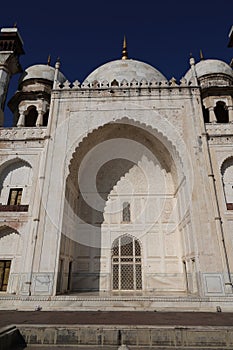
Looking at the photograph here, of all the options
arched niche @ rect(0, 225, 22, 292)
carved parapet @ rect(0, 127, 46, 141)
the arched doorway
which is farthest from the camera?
carved parapet @ rect(0, 127, 46, 141)

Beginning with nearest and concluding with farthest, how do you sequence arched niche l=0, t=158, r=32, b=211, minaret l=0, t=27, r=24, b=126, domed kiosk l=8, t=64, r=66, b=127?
arched niche l=0, t=158, r=32, b=211 < minaret l=0, t=27, r=24, b=126 < domed kiosk l=8, t=64, r=66, b=127

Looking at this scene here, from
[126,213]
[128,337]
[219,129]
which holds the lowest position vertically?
[128,337]

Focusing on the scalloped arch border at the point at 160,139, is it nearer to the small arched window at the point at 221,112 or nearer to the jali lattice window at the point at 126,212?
the jali lattice window at the point at 126,212

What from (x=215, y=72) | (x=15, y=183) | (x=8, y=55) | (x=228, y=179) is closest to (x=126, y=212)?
(x=228, y=179)

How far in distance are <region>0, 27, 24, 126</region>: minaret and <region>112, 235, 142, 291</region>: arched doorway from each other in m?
11.8

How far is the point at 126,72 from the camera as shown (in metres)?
18.7

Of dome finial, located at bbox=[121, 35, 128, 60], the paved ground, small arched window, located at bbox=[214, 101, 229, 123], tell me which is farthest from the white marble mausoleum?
dome finial, located at bbox=[121, 35, 128, 60]

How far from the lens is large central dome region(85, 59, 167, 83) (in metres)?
18.5

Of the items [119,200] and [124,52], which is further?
[124,52]

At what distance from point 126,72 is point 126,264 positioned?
14.3m

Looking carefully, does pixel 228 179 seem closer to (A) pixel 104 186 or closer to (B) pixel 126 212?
(B) pixel 126 212

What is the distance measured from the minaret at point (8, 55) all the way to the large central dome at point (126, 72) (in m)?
5.79

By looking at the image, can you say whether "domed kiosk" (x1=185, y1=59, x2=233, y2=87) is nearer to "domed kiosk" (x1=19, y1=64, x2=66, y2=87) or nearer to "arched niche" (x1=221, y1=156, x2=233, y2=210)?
"arched niche" (x1=221, y1=156, x2=233, y2=210)

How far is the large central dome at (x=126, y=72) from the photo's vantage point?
60.6 ft
